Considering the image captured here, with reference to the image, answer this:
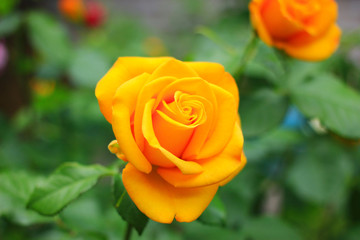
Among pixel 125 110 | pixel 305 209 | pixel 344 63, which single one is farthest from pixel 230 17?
pixel 125 110

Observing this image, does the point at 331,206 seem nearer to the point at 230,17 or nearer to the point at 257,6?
the point at 230,17

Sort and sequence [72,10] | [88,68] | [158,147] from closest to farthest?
[158,147], [88,68], [72,10]

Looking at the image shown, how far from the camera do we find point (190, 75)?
0.36 metres

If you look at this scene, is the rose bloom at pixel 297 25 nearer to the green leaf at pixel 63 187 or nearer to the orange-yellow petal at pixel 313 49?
the orange-yellow petal at pixel 313 49

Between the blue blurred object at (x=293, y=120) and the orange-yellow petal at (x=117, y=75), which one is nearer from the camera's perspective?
the orange-yellow petal at (x=117, y=75)

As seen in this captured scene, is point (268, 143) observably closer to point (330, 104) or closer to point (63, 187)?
point (330, 104)

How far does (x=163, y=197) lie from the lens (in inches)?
13.4

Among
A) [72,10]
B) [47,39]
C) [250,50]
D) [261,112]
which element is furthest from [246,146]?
[72,10]

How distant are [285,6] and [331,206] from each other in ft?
2.60

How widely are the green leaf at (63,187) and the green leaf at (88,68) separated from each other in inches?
18.2

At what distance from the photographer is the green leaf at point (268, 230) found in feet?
2.34

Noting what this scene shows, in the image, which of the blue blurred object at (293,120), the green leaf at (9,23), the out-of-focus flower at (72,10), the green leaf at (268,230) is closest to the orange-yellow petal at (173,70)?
the green leaf at (268,230)

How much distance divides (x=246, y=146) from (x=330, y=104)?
0.50 feet

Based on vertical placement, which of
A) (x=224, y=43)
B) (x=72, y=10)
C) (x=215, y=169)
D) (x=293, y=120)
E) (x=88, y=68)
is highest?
(x=215, y=169)
